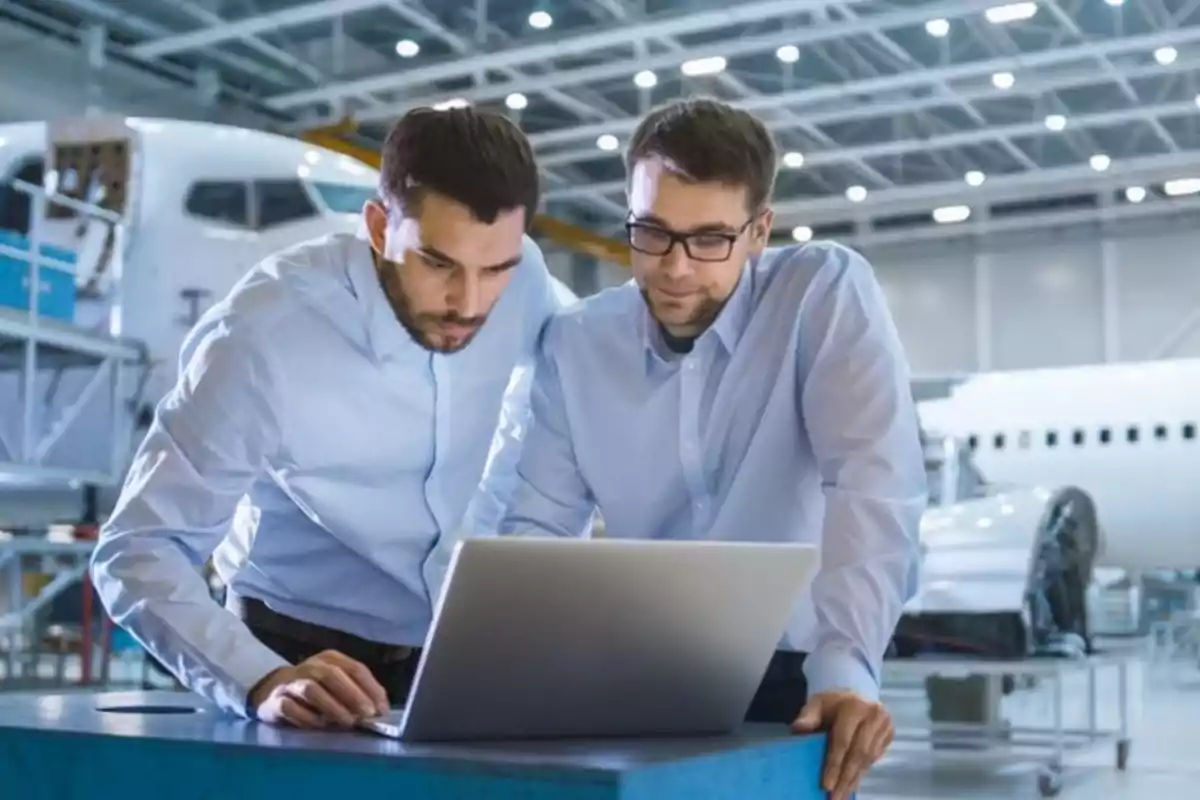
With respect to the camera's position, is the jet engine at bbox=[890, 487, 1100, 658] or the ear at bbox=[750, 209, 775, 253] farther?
the jet engine at bbox=[890, 487, 1100, 658]

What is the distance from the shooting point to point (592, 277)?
26.8 metres

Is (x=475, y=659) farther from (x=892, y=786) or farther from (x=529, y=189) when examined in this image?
(x=892, y=786)

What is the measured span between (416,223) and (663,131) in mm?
390

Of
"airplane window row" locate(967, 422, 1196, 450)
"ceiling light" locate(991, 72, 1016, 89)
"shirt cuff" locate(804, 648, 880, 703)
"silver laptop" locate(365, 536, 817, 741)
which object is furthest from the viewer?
"ceiling light" locate(991, 72, 1016, 89)

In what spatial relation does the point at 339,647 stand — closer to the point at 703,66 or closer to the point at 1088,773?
the point at 1088,773

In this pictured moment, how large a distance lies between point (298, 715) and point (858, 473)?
0.84 metres

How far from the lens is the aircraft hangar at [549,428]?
4.93 ft

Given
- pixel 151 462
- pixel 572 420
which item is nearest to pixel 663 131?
pixel 572 420

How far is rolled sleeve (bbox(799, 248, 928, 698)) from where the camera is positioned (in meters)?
1.88

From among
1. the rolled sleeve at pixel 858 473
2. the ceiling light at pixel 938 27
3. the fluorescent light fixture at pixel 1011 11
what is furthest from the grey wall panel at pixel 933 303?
the rolled sleeve at pixel 858 473

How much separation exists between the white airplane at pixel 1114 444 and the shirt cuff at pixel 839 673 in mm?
12796

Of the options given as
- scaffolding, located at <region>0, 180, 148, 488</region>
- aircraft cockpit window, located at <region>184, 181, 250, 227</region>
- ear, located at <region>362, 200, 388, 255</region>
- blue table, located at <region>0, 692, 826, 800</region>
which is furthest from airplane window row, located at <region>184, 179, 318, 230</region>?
blue table, located at <region>0, 692, 826, 800</region>

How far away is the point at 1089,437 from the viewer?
15.3 metres

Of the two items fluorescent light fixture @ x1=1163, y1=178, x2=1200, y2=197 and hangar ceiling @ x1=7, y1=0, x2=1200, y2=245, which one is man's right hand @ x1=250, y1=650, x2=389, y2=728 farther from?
fluorescent light fixture @ x1=1163, y1=178, x2=1200, y2=197
